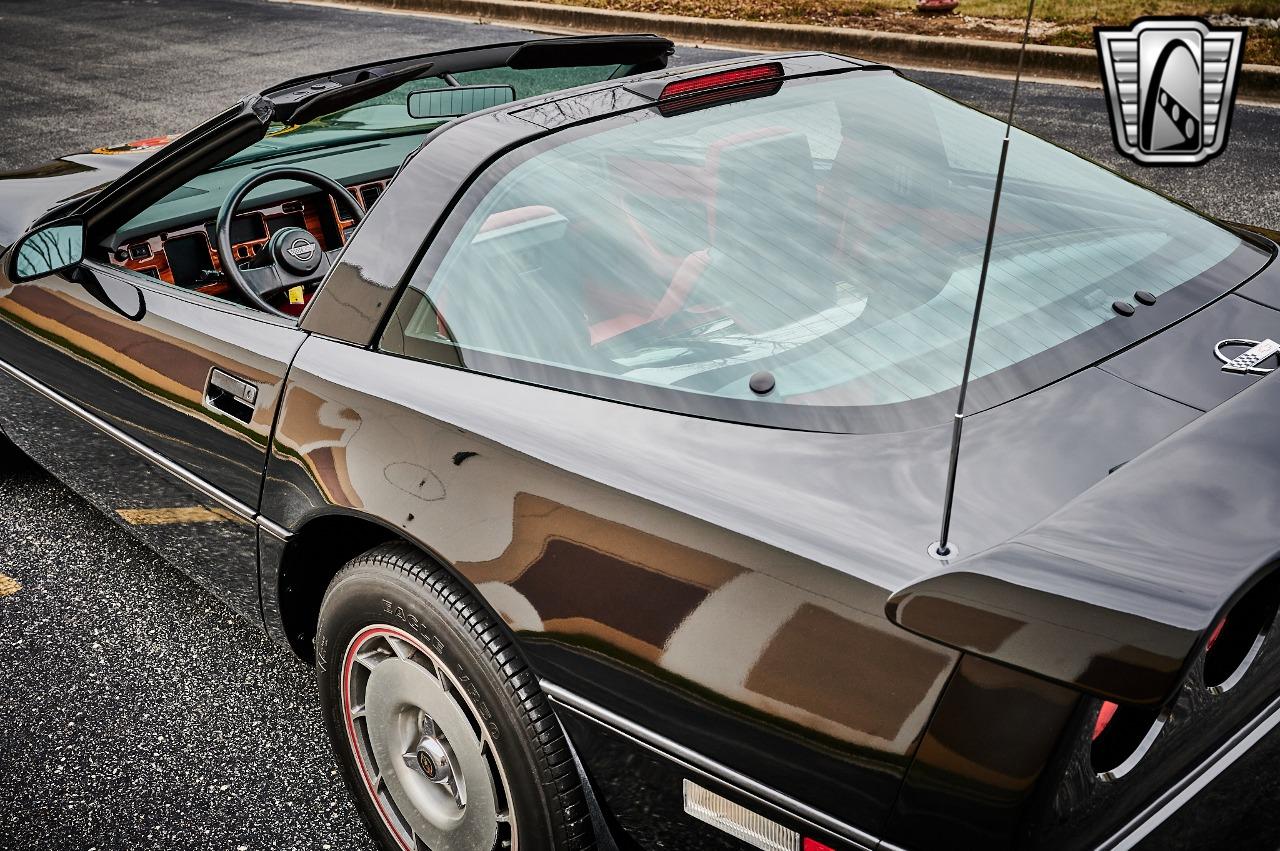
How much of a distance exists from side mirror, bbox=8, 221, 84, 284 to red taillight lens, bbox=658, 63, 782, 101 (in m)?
1.46

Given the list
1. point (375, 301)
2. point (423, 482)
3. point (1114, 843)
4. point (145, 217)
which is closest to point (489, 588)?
point (423, 482)

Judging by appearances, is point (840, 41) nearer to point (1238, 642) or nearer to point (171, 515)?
point (171, 515)

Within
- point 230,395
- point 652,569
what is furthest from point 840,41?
point 652,569

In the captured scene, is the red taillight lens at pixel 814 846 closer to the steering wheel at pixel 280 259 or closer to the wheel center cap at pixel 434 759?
the wheel center cap at pixel 434 759

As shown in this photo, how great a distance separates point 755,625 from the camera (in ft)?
4.45

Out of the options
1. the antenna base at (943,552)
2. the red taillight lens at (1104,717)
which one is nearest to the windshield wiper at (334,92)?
the antenna base at (943,552)

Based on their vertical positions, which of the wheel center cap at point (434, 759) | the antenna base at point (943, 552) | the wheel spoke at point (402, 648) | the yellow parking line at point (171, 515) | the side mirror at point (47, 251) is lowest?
the wheel center cap at point (434, 759)

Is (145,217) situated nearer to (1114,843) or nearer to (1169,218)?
(1169,218)

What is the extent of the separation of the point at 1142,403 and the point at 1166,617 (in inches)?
21.4

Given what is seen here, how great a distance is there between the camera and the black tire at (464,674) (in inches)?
63.6

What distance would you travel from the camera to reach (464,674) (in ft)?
5.57

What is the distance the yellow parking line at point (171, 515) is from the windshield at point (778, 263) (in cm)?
70

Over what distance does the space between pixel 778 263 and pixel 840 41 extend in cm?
832

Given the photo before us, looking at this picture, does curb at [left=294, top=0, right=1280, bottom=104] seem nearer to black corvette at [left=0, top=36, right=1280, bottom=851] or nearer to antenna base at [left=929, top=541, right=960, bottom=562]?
black corvette at [left=0, top=36, right=1280, bottom=851]
